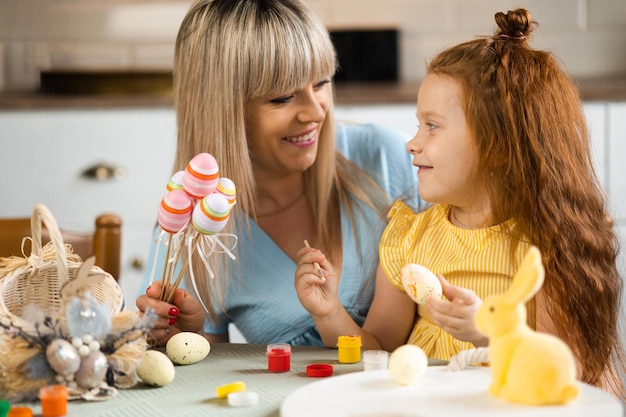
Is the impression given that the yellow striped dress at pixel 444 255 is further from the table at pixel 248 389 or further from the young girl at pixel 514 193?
the table at pixel 248 389

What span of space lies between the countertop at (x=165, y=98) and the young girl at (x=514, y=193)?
123 centimetres

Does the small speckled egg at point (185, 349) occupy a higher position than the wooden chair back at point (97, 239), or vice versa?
the wooden chair back at point (97, 239)

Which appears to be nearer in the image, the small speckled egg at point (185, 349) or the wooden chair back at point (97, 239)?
the small speckled egg at point (185, 349)

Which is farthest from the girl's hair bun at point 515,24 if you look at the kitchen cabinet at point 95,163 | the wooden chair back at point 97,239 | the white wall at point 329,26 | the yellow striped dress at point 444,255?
the white wall at point 329,26

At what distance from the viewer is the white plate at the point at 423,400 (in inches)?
37.0

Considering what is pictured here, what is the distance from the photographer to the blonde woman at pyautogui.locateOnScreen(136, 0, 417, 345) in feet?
5.44

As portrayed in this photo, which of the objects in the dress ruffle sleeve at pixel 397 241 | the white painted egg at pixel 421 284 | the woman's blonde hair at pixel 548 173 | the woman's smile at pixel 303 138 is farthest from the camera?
the woman's smile at pixel 303 138

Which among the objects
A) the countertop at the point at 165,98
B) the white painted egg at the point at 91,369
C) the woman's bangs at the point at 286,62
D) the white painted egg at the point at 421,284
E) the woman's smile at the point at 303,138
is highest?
the woman's bangs at the point at 286,62

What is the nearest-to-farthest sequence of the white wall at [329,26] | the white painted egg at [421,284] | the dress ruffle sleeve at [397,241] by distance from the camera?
the white painted egg at [421,284], the dress ruffle sleeve at [397,241], the white wall at [329,26]

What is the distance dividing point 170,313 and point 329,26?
210 cm

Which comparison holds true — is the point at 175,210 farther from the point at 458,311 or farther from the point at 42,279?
the point at 458,311

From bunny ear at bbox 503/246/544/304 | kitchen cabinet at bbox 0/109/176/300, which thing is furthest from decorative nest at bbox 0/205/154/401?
kitchen cabinet at bbox 0/109/176/300

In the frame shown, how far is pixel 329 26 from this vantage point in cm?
329

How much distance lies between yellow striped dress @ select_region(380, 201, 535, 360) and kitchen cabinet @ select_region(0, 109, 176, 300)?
1.28 m
